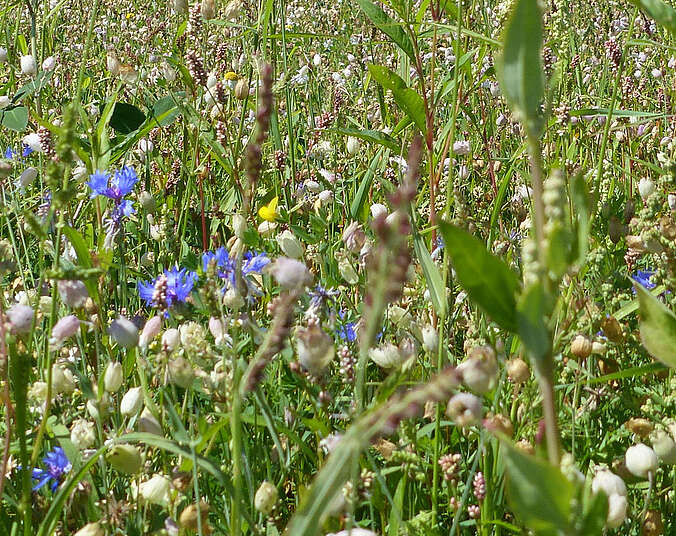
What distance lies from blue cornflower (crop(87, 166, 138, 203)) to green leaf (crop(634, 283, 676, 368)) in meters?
0.94

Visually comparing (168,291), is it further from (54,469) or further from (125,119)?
(125,119)

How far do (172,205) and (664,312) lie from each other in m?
1.40

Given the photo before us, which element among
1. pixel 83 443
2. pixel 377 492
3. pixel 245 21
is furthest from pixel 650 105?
pixel 83 443

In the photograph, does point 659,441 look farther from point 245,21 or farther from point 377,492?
point 245,21

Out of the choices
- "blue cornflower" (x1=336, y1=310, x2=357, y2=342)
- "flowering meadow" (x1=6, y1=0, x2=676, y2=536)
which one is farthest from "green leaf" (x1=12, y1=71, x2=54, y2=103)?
"blue cornflower" (x1=336, y1=310, x2=357, y2=342)

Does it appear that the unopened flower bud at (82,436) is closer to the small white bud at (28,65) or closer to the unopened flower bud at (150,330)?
the unopened flower bud at (150,330)

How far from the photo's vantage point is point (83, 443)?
2.96ft

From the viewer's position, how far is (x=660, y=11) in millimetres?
696

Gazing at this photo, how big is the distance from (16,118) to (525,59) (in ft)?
5.27

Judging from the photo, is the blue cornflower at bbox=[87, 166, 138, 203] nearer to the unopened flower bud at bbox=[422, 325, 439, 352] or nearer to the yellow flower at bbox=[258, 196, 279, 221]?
the yellow flower at bbox=[258, 196, 279, 221]

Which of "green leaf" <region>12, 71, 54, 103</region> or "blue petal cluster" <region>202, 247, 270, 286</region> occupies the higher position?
"green leaf" <region>12, 71, 54, 103</region>

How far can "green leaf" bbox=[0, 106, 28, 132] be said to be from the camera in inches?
71.9

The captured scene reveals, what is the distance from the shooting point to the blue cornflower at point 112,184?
1369mm

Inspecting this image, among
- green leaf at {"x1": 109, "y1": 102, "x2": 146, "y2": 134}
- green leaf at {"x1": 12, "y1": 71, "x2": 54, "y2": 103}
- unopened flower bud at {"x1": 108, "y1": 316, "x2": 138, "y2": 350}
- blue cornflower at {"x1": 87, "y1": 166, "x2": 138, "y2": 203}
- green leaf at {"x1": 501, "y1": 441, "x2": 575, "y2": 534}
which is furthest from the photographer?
green leaf at {"x1": 109, "y1": 102, "x2": 146, "y2": 134}
